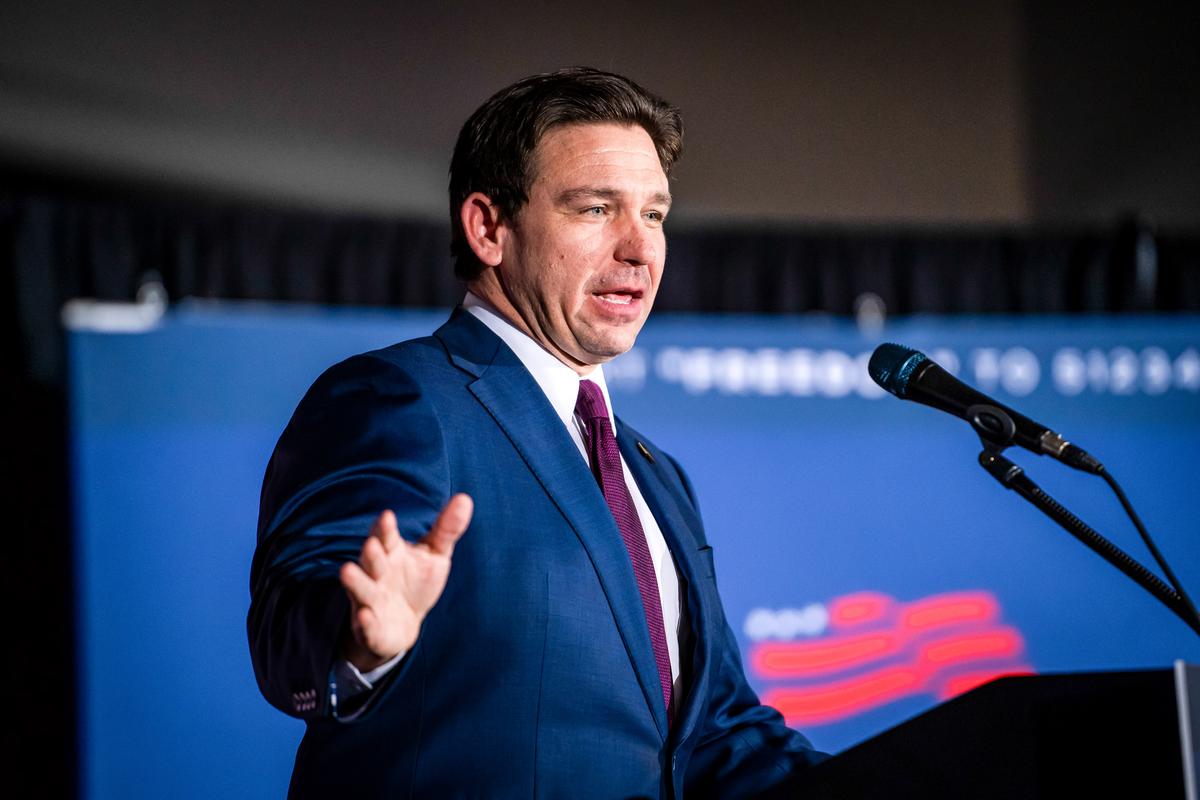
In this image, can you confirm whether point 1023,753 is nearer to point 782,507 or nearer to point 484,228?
point 484,228

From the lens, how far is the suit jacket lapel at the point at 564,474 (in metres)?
1.29

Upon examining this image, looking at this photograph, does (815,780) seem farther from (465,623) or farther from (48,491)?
(48,491)

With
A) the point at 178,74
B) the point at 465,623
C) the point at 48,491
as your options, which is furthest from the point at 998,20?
the point at 465,623

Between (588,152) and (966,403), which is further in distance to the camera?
(588,152)

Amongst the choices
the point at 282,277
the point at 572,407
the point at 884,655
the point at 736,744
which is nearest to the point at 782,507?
the point at 884,655

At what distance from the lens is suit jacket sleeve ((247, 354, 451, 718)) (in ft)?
3.45

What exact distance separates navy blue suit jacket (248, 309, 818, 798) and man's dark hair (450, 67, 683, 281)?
26 centimetres

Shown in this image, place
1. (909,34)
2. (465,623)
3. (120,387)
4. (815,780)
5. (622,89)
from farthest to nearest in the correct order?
(909,34), (120,387), (622,89), (465,623), (815,780)

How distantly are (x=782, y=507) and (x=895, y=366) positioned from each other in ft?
7.84

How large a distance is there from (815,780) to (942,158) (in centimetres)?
407

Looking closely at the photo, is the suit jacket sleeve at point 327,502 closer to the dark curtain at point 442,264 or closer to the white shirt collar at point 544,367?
the white shirt collar at point 544,367

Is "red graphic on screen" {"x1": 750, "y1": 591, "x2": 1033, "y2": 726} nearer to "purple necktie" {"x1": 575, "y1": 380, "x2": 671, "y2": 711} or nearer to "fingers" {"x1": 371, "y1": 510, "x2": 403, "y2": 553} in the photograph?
"purple necktie" {"x1": 575, "y1": 380, "x2": 671, "y2": 711}

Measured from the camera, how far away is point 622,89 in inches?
60.4

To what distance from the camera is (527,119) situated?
4.93 ft
